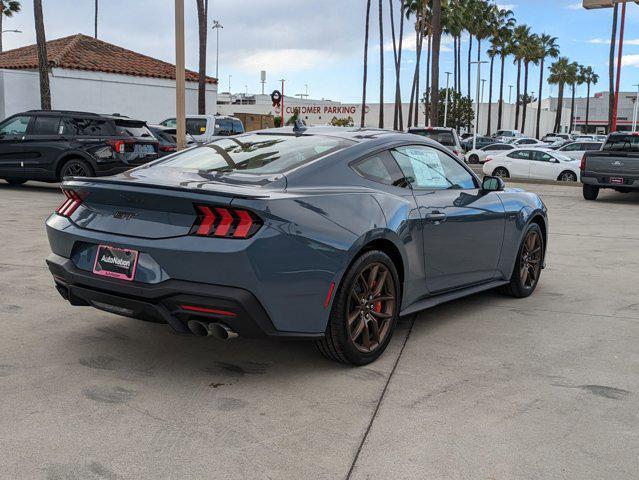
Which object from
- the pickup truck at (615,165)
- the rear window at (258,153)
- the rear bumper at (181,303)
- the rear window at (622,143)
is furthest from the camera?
the rear window at (622,143)

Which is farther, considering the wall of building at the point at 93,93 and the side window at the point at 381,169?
the wall of building at the point at 93,93

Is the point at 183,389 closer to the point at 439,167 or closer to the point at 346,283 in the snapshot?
the point at 346,283

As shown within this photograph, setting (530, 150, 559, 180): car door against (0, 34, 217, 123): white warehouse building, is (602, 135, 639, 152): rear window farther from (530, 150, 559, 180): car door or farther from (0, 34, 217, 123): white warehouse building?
(0, 34, 217, 123): white warehouse building

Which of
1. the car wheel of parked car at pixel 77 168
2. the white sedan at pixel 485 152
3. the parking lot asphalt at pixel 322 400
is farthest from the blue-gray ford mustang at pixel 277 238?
the white sedan at pixel 485 152

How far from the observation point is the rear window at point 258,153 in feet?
15.1

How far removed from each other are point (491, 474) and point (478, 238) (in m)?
2.73


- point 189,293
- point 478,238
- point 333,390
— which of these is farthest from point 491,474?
point 478,238

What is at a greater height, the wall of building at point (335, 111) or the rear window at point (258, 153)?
the wall of building at point (335, 111)

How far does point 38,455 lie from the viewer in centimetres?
320

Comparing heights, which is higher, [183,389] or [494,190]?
[494,190]

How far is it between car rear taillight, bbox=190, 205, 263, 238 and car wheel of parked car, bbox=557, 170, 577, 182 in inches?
854

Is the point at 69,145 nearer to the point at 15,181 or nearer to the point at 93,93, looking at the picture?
the point at 15,181

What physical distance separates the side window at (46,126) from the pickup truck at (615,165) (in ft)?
→ 38.5

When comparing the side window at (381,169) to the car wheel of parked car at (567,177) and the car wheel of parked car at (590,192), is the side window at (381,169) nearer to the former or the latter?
the car wheel of parked car at (590,192)
